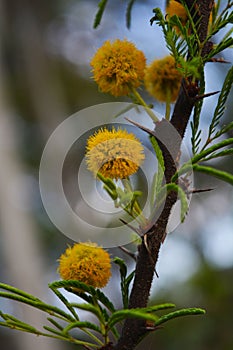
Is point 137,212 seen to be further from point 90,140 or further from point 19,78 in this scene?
point 19,78

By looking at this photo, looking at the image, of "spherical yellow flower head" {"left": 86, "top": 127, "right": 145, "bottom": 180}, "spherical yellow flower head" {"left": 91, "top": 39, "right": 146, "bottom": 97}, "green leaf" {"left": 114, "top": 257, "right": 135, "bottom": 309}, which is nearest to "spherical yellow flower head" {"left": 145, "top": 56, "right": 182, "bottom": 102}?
"spherical yellow flower head" {"left": 91, "top": 39, "right": 146, "bottom": 97}

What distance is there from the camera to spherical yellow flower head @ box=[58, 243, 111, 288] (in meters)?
0.59

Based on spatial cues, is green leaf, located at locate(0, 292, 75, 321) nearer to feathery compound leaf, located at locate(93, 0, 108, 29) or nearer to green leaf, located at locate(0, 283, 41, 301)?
green leaf, located at locate(0, 283, 41, 301)

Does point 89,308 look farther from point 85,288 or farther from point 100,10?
point 100,10

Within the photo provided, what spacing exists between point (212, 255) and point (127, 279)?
326 cm

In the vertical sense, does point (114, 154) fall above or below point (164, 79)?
below

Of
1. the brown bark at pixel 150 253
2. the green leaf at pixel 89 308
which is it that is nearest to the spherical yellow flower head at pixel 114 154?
the brown bark at pixel 150 253

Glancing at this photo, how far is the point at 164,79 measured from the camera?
75 cm

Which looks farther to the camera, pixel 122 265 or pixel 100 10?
pixel 100 10

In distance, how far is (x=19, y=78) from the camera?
597cm

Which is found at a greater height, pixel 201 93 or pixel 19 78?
pixel 19 78

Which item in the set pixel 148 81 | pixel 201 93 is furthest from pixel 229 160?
pixel 201 93

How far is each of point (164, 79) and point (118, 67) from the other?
11cm

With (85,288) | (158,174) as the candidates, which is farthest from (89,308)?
(158,174)
